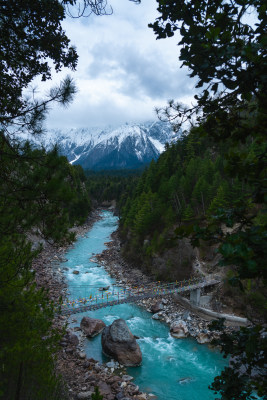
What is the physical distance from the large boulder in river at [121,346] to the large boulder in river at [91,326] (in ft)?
3.59

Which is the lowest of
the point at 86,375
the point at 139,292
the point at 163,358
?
the point at 163,358

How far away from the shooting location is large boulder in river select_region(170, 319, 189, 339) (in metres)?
14.7

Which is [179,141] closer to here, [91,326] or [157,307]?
[91,326]

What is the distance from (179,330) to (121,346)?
432cm

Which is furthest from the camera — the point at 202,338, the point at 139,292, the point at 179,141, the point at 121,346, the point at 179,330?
the point at 139,292

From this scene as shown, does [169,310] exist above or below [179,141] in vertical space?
below

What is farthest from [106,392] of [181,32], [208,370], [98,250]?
[98,250]

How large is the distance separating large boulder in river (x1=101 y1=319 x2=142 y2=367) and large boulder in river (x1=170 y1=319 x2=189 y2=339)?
10.8 feet

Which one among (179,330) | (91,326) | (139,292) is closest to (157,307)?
(139,292)

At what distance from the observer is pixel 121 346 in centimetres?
1226

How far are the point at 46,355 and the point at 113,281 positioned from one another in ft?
52.3

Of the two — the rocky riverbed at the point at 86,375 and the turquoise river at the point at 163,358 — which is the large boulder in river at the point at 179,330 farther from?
the rocky riverbed at the point at 86,375

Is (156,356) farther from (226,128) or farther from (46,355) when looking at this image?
(226,128)

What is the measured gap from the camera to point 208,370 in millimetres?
11930
